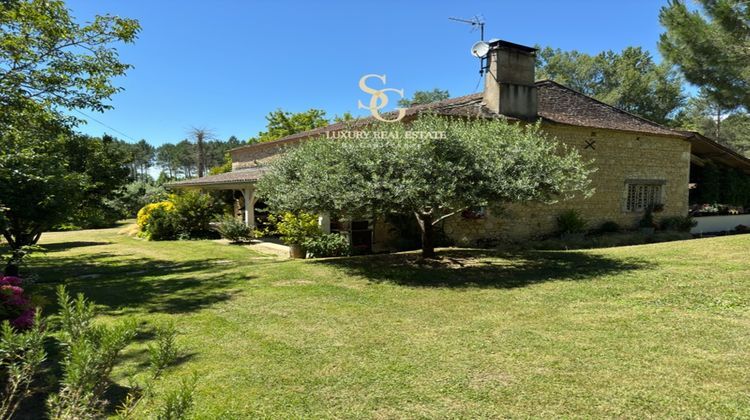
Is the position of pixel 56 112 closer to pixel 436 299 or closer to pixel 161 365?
pixel 436 299

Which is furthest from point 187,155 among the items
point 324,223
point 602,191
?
point 602,191

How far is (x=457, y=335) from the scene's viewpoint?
5.23m

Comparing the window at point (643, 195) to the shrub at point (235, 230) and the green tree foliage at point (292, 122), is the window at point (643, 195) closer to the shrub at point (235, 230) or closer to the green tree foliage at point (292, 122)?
the shrub at point (235, 230)

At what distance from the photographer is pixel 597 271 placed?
9.05 m

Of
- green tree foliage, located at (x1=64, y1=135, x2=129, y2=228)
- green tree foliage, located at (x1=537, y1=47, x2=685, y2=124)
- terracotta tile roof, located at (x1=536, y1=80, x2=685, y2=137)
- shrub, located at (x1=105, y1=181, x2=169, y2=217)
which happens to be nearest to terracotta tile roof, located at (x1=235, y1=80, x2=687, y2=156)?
terracotta tile roof, located at (x1=536, y1=80, x2=685, y2=137)

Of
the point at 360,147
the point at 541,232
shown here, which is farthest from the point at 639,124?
the point at 360,147

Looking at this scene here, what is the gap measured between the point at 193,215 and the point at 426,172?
14.9 meters

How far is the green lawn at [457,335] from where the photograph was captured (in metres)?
3.58

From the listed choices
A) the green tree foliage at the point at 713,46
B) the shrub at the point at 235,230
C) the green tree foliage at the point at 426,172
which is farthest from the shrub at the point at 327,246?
the green tree foliage at the point at 713,46

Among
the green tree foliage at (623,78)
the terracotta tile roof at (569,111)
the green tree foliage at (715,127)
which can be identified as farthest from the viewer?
the green tree foliage at (715,127)

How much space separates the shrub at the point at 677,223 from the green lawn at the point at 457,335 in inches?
289

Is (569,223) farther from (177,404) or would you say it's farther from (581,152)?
(177,404)

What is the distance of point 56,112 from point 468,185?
9920mm

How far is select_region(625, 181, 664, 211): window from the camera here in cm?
1628
